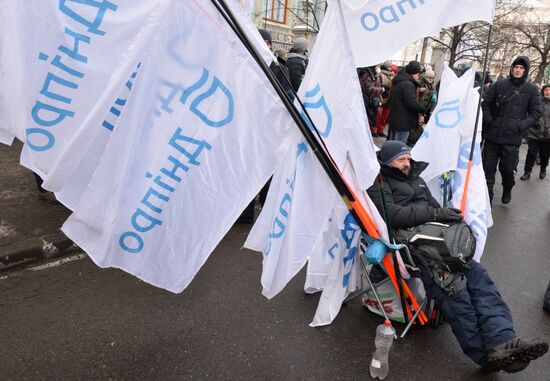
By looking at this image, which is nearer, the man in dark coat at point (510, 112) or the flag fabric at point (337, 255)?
the flag fabric at point (337, 255)

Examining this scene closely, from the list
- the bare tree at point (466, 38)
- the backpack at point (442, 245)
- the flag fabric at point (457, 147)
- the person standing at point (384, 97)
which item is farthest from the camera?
the bare tree at point (466, 38)

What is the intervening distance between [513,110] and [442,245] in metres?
3.74

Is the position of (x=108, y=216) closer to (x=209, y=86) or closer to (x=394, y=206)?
(x=209, y=86)

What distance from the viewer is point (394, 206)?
297 cm

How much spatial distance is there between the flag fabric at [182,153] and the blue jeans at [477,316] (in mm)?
1506

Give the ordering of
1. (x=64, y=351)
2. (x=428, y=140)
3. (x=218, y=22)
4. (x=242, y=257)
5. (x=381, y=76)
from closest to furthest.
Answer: (x=218, y=22) < (x=64, y=351) < (x=428, y=140) < (x=242, y=257) < (x=381, y=76)

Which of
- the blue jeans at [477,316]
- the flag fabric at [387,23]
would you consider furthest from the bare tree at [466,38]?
the blue jeans at [477,316]

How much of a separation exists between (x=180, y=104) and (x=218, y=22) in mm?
414

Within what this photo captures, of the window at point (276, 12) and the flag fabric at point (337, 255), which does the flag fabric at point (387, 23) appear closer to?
the flag fabric at point (337, 255)

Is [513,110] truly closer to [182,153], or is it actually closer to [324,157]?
[324,157]

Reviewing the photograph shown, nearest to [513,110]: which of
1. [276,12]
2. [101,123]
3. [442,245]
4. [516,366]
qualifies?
[442,245]

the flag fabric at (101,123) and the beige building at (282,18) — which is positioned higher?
the beige building at (282,18)

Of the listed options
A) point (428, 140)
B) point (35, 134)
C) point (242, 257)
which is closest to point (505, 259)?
point (428, 140)

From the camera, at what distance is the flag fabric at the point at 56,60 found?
1.88 meters
